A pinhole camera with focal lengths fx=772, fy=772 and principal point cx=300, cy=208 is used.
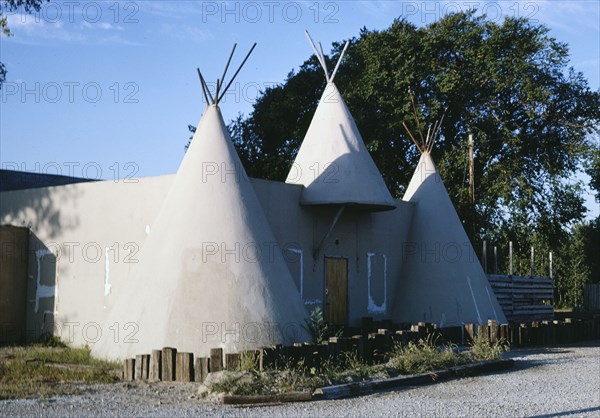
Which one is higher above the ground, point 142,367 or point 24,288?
A: point 24,288

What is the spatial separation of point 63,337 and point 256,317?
5.47 m

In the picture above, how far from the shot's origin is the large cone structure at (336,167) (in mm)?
14844

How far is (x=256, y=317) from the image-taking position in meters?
11.2

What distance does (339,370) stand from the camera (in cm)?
1027

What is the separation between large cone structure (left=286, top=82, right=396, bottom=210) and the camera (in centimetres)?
1484

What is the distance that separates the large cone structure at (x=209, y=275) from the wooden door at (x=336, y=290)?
352cm

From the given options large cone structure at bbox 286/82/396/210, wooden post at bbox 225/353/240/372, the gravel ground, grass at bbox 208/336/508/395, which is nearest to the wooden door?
large cone structure at bbox 286/82/396/210

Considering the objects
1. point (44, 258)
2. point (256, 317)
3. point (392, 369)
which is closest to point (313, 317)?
point (256, 317)

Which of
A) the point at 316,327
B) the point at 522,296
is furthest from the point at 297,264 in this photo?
the point at 522,296

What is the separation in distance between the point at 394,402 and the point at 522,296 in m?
14.9

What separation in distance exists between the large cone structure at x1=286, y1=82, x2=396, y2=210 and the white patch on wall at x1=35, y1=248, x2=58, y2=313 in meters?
5.21

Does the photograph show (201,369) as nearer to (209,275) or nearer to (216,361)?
(216,361)

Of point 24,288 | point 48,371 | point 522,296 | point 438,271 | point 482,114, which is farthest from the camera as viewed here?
point 482,114

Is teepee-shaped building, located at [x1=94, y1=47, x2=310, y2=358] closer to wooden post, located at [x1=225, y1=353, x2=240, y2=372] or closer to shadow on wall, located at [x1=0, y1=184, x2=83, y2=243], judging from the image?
wooden post, located at [x1=225, y1=353, x2=240, y2=372]
